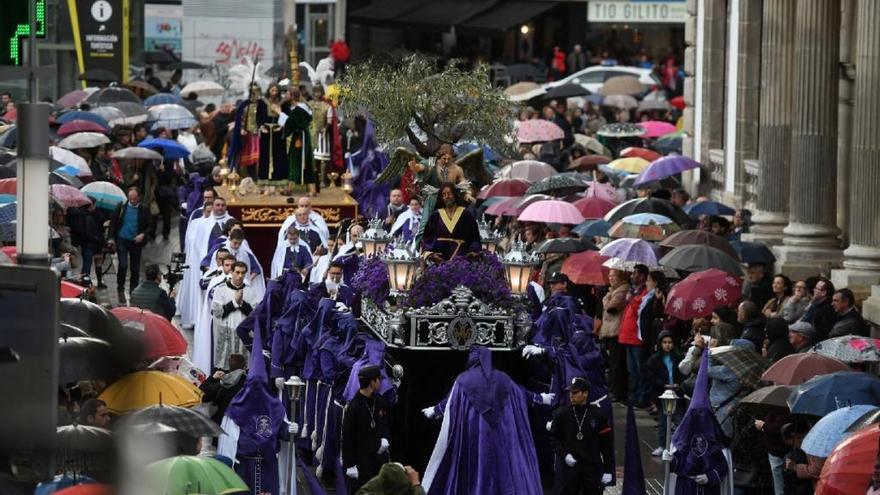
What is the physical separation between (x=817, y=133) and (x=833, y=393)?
37.2ft

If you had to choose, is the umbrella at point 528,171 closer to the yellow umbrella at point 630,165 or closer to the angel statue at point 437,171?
the yellow umbrella at point 630,165

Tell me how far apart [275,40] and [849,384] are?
124 feet

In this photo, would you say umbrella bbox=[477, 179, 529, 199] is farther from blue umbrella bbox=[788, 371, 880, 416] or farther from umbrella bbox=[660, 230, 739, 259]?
blue umbrella bbox=[788, 371, 880, 416]

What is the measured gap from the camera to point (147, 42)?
184 ft

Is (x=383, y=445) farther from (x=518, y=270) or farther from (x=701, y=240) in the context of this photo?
(x=701, y=240)

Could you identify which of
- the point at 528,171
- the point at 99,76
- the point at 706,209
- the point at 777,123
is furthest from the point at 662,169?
the point at 99,76

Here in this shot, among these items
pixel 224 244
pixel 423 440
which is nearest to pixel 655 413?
pixel 423 440

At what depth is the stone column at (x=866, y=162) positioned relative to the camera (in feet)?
75.4

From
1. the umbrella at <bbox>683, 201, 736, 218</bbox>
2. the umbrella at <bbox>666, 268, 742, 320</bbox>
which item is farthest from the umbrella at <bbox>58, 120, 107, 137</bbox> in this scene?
the umbrella at <bbox>666, 268, 742, 320</bbox>

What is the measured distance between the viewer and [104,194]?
2888 cm

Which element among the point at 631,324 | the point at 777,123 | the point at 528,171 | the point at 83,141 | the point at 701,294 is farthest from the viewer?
the point at 83,141

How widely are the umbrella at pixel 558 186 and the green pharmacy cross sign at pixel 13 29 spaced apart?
68.6 ft

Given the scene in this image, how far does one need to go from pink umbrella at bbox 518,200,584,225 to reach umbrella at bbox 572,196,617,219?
1108 millimetres

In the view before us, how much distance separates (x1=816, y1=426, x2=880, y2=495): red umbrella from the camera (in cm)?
1234
